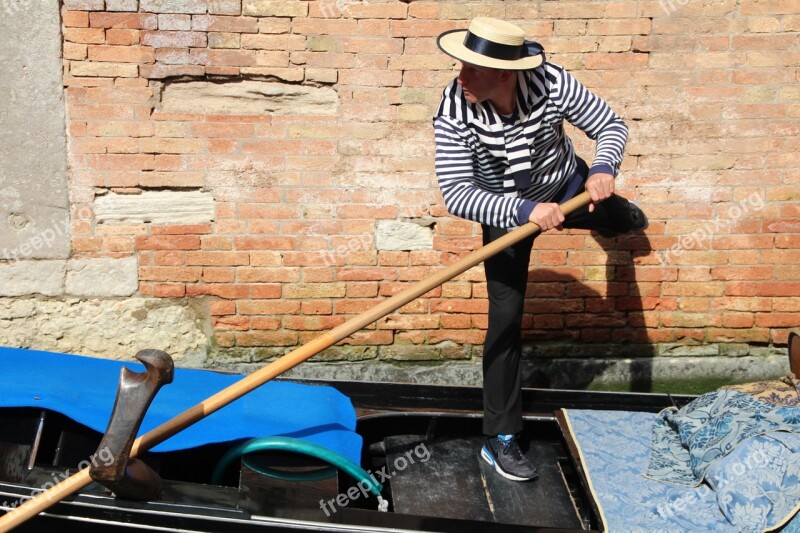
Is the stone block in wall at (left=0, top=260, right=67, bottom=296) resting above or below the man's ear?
below

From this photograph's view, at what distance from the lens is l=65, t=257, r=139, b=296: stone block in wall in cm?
394

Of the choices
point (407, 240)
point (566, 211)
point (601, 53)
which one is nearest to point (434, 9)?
point (601, 53)

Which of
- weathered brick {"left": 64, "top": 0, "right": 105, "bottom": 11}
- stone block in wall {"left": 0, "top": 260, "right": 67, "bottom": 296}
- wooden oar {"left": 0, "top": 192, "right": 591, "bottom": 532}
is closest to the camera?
wooden oar {"left": 0, "top": 192, "right": 591, "bottom": 532}

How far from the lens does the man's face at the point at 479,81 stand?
8.74ft

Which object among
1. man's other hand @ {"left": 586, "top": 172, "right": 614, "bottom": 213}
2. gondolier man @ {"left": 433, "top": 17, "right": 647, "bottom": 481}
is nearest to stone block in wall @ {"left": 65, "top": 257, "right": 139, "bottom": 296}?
gondolier man @ {"left": 433, "top": 17, "right": 647, "bottom": 481}

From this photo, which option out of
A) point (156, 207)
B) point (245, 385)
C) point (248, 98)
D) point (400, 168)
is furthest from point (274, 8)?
point (245, 385)

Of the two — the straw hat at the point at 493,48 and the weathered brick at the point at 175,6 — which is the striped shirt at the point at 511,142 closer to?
the straw hat at the point at 493,48

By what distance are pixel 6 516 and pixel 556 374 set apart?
2.60 metres

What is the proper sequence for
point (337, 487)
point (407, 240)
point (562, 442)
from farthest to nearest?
1. point (407, 240)
2. point (562, 442)
3. point (337, 487)

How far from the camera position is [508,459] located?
2.92 metres

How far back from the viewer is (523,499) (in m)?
2.80

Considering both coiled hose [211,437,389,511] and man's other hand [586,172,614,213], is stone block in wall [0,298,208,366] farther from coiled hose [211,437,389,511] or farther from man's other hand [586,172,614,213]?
man's other hand [586,172,614,213]

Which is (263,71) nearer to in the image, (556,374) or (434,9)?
(434,9)

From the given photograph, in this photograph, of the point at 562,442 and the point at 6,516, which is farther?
the point at 562,442
